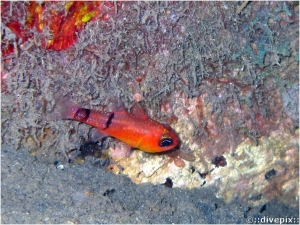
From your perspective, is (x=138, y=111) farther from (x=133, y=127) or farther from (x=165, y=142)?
(x=165, y=142)

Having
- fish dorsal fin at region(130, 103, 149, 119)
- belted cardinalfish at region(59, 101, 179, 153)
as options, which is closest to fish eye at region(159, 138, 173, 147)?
belted cardinalfish at region(59, 101, 179, 153)

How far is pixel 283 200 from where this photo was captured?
19.1 feet

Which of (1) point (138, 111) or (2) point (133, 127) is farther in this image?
(1) point (138, 111)

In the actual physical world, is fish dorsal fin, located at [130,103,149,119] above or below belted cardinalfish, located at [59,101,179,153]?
above

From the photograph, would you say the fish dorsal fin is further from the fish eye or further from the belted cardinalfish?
the fish eye

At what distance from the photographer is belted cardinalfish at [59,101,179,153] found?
4207mm

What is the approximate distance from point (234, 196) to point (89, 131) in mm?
2959

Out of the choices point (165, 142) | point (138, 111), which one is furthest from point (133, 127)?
point (165, 142)

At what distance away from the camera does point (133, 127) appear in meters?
4.30

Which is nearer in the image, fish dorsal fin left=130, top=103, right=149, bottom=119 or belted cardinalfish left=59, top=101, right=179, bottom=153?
belted cardinalfish left=59, top=101, right=179, bottom=153

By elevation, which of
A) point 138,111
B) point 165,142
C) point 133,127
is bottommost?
point 165,142

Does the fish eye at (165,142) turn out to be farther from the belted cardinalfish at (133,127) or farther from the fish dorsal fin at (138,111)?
the fish dorsal fin at (138,111)

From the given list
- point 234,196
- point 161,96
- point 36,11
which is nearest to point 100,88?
point 161,96

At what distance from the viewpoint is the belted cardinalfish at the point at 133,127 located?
4.21 metres
